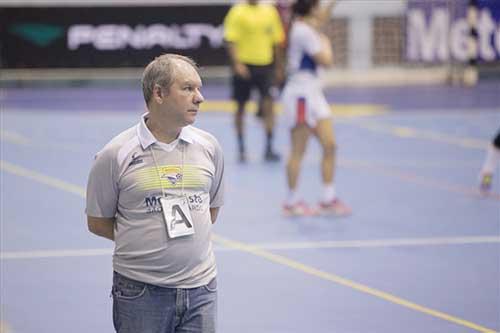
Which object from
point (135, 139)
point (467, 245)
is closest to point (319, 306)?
point (467, 245)

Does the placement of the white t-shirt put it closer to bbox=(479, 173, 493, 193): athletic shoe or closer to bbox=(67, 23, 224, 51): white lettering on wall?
bbox=(479, 173, 493, 193): athletic shoe

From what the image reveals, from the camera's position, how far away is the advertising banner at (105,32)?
2520 cm

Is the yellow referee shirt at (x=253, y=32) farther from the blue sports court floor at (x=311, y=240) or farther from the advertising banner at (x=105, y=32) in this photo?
the advertising banner at (x=105, y=32)

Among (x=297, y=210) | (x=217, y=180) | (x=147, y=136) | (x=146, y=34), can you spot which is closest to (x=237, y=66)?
(x=297, y=210)

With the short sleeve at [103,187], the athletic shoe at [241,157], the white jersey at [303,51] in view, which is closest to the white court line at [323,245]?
the white jersey at [303,51]

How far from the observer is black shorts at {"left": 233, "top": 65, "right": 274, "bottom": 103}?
15289 mm

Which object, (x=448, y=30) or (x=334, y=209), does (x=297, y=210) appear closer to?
(x=334, y=209)

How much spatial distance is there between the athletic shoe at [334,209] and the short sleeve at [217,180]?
20.1 ft

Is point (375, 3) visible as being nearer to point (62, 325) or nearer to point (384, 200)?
point (384, 200)

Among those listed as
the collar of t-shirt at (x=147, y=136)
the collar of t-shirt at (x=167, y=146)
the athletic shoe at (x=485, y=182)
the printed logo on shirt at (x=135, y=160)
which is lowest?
the athletic shoe at (x=485, y=182)

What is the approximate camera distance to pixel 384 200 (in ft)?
40.5

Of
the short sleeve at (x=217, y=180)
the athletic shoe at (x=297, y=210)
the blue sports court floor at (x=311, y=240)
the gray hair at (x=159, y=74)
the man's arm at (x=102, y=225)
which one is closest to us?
the gray hair at (x=159, y=74)

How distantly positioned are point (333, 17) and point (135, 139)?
2235cm

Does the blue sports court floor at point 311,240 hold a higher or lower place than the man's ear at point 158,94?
lower
